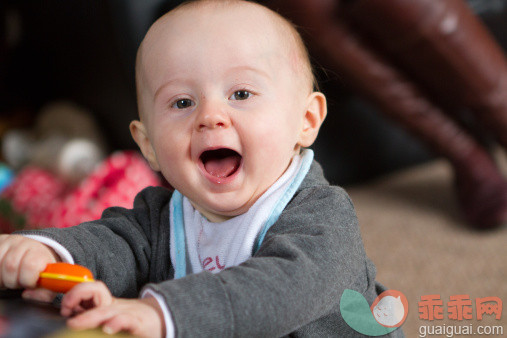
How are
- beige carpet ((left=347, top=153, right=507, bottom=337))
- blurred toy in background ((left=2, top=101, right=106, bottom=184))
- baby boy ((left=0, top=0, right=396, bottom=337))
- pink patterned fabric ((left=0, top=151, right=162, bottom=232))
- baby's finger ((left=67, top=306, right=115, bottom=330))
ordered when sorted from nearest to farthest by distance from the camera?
baby's finger ((left=67, top=306, right=115, bottom=330))
baby boy ((left=0, top=0, right=396, bottom=337))
beige carpet ((left=347, top=153, right=507, bottom=337))
pink patterned fabric ((left=0, top=151, right=162, bottom=232))
blurred toy in background ((left=2, top=101, right=106, bottom=184))

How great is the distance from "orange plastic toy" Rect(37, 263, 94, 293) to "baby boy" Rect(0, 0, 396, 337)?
2 centimetres

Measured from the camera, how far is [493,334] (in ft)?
2.79

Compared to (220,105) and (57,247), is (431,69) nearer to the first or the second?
(220,105)

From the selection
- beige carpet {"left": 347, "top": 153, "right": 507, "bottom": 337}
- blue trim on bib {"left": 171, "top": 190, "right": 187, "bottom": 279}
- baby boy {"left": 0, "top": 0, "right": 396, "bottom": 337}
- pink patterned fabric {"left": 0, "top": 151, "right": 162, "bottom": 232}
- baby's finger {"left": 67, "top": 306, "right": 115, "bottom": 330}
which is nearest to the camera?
baby's finger {"left": 67, "top": 306, "right": 115, "bottom": 330}

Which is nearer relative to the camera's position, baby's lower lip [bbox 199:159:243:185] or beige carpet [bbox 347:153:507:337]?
baby's lower lip [bbox 199:159:243:185]

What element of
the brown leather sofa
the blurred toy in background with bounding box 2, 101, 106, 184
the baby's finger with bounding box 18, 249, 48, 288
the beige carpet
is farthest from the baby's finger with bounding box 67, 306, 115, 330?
the blurred toy in background with bounding box 2, 101, 106, 184

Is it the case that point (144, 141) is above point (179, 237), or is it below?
above

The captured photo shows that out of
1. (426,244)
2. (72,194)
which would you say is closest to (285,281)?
(426,244)

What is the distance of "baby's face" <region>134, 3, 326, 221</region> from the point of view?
58 centimetres

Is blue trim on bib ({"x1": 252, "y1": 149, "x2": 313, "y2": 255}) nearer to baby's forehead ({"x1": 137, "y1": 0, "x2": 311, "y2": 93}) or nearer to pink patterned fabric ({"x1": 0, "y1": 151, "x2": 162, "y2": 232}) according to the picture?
baby's forehead ({"x1": 137, "y1": 0, "x2": 311, "y2": 93})

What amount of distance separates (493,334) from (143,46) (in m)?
0.66

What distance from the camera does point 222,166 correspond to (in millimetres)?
599

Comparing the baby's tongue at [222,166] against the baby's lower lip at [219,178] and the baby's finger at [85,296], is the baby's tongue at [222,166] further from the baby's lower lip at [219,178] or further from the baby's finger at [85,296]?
the baby's finger at [85,296]

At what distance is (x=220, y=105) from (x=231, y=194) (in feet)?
0.31
